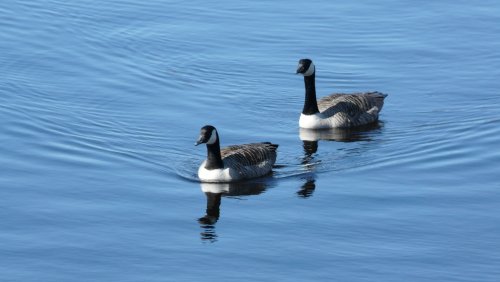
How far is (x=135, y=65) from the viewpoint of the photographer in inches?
1281

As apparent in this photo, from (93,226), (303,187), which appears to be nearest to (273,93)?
(303,187)

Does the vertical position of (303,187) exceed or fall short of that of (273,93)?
it falls short

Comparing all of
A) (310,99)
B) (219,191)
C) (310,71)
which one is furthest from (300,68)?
(219,191)

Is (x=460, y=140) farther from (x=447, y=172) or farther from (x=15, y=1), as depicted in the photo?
(x=15, y=1)

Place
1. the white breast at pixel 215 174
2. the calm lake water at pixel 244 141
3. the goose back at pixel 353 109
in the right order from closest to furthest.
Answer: the calm lake water at pixel 244 141
the white breast at pixel 215 174
the goose back at pixel 353 109

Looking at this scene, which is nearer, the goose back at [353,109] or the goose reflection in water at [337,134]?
the goose reflection in water at [337,134]

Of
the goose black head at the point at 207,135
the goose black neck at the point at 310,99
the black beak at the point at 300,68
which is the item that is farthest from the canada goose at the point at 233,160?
the black beak at the point at 300,68

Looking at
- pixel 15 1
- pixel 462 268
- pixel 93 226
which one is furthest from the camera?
pixel 15 1

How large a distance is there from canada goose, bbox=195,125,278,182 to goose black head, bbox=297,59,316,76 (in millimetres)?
3627

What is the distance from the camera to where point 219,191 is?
79.8ft

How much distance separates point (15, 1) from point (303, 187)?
1780 centimetres

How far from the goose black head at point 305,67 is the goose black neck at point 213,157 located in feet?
15.7

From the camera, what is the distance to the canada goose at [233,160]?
2442cm

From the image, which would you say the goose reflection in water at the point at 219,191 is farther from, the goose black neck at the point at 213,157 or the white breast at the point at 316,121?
the white breast at the point at 316,121
